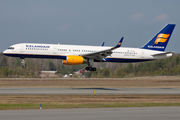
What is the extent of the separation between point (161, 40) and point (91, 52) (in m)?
13.0

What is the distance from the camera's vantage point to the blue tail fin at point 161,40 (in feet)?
147

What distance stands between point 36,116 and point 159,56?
1250 inches

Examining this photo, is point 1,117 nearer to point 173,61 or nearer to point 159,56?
point 159,56

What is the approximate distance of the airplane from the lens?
3847cm

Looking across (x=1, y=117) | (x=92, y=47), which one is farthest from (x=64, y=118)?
(x=92, y=47)

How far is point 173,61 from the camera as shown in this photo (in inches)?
3543

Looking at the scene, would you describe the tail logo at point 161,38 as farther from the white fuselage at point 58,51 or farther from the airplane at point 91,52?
the white fuselage at point 58,51

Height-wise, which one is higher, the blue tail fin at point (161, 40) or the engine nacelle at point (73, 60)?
the blue tail fin at point (161, 40)

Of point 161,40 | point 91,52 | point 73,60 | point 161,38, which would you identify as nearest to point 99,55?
point 91,52

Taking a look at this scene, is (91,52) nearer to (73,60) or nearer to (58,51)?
(73,60)

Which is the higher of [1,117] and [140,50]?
[140,50]

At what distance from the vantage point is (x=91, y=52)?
40.5 meters

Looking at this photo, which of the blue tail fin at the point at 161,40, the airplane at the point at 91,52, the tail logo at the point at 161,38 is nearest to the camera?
the airplane at the point at 91,52

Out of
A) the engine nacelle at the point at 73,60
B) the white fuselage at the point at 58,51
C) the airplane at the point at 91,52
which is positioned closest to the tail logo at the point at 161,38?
the airplane at the point at 91,52
